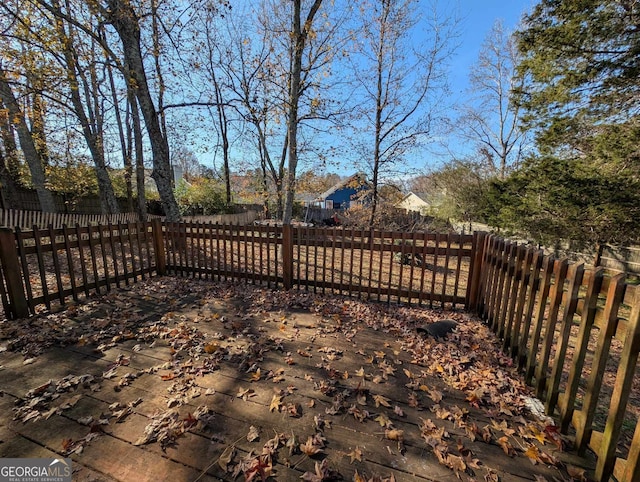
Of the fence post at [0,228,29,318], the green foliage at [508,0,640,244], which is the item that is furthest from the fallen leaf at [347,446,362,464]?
the green foliage at [508,0,640,244]

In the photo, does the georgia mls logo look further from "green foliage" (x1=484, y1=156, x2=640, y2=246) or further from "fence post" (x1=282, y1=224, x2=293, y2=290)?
"green foliage" (x1=484, y1=156, x2=640, y2=246)

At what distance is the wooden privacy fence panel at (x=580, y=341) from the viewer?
5.10 ft

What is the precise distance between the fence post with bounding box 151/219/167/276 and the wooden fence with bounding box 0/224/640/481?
0.02m

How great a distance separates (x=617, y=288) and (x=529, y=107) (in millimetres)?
9293

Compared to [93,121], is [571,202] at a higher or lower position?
lower

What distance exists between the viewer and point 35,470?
→ 171 centimetres

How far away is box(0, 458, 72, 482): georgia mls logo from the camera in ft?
5.52

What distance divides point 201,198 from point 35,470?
72.9 ft

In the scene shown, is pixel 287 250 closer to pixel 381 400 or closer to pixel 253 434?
pixel 381 400

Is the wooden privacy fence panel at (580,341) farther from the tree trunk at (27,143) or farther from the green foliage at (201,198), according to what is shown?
the green foliage at (201,198)

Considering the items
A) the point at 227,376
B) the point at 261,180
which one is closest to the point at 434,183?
the point at 261,180

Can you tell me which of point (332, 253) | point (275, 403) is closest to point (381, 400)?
point (275, 403)

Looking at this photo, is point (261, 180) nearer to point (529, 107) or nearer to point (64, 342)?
point (529, 107)

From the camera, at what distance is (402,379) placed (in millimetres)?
2688
